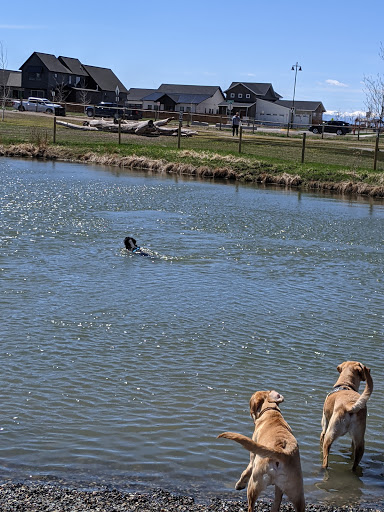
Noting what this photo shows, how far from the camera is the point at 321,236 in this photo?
58.3ft

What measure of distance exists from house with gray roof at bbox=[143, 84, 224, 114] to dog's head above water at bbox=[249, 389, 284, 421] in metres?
102

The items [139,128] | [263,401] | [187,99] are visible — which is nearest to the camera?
[263,401]

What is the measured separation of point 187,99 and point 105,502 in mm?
104449

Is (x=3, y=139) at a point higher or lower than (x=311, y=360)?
higher

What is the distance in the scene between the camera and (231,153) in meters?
34.1

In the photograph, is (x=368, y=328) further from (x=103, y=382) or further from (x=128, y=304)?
(x=103, y=382)

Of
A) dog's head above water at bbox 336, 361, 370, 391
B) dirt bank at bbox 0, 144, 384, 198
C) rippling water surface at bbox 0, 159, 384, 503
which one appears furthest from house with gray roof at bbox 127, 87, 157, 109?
dog's head above water at bbox 336, 361, 370, 391

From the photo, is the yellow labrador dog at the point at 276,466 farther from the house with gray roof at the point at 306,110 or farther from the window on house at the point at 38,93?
the window on house at the point at 38,93

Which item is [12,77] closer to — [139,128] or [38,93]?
[38,93]

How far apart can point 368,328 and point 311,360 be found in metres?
1.79

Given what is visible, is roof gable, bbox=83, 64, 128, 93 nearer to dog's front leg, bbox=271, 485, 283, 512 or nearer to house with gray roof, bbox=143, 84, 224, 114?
house with gray roof, bbox=143, 84, 224, 114

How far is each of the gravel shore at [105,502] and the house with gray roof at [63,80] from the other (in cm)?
9370

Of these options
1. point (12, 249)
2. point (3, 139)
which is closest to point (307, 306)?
point (12, 249)

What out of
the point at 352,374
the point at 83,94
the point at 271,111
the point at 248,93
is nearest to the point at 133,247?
the point at 352,374
